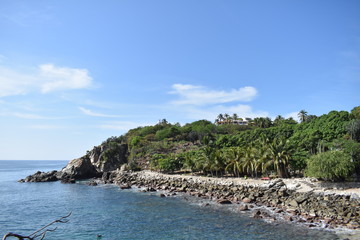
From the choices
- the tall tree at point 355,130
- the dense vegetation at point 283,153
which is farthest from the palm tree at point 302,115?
the tall tree at point 355,130

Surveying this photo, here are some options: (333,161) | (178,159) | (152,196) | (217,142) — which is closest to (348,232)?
(333,161)

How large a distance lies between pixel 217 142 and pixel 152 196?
51410 mm

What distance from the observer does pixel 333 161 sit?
3753 cm

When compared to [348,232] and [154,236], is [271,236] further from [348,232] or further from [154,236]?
[154,236]

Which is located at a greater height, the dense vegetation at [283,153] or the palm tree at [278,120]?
the palm tree at [278,120]

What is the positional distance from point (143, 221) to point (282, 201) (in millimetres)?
19492

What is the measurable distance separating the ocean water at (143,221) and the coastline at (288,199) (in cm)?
244

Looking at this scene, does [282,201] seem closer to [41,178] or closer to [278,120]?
[41,178]

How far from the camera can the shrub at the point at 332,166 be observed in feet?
121

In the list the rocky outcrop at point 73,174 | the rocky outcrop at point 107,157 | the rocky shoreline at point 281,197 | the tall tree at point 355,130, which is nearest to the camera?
the rocky shoreline at point 281,197

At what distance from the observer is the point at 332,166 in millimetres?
37531

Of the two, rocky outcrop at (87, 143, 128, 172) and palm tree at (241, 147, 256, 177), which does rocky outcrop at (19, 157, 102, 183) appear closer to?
rocky outcrop at (87, 143, 128, 172)

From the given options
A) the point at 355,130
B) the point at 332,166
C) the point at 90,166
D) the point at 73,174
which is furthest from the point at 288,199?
the point at 90,166

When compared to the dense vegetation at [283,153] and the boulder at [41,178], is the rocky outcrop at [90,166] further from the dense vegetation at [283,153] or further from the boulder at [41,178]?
the dense vegetation at [283,153]
